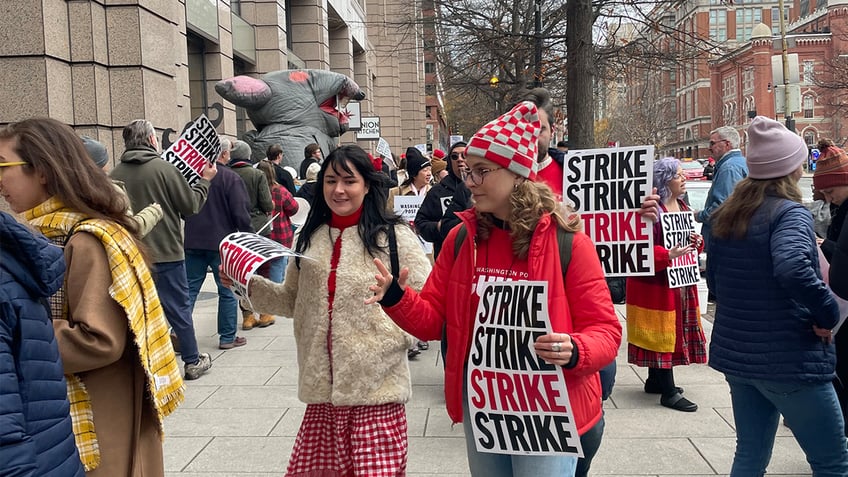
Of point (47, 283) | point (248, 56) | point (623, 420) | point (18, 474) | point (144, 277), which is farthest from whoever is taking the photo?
point (248, 56)

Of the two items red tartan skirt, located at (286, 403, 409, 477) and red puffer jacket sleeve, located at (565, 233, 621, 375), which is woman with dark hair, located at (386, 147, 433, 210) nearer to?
red tartan skirt, located at (286, 403, 409, 477)

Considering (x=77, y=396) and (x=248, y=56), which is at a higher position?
(x=248, y=56)

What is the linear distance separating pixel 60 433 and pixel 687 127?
108 meters

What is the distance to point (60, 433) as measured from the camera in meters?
2.14

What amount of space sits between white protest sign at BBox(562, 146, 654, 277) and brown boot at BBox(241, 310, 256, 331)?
5.30m

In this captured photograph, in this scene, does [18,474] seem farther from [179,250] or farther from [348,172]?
[179,250]

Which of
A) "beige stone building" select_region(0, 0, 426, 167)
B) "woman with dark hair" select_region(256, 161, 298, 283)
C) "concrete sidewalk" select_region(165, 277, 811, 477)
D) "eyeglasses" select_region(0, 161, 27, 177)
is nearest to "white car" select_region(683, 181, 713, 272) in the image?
"concrete sidewalk" select_region(165, 277, 811, 477)

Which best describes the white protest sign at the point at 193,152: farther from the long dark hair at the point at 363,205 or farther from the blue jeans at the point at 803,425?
the blue jeans at the point at 803,425

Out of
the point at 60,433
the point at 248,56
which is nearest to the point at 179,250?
the point at 60,433

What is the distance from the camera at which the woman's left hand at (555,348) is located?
7.82 ft

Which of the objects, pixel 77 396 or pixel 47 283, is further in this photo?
pixel 77 396

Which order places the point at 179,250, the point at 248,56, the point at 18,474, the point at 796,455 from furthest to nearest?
the point at 248,56
the point at 179,250
the point at 796,455
the point at 18,474

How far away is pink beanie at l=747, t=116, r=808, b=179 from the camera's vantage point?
11.4 ft

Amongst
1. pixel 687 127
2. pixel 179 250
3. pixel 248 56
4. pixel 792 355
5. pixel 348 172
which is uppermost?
pixel 687 127
